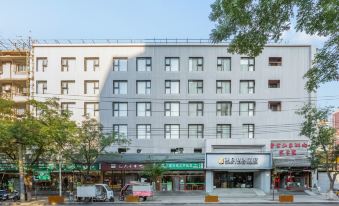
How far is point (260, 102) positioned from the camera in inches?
2410

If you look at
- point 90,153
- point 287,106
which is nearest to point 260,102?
point 287,106

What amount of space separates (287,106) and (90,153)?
2547 centimetres

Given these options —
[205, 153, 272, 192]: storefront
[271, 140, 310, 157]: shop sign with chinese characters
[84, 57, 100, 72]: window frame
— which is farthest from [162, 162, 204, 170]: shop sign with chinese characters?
[84, 57, 100, 72]: window frame

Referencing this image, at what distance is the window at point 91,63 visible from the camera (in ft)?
207

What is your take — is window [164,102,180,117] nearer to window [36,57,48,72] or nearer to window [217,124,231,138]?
window [217,124,231,138]

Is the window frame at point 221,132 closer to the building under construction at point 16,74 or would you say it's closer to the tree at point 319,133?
the tree at point 319,133

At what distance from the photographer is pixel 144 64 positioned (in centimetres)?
6266

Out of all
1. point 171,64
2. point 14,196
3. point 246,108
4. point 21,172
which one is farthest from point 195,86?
point 21,172

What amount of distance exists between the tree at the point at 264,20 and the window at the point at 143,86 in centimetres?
5053

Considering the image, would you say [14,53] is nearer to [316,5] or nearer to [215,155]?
[215,155]

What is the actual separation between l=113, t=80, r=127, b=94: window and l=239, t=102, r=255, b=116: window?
14.8 metres

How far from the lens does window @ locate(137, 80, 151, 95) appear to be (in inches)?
2446

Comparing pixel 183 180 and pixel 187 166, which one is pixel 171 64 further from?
pixel 183 180

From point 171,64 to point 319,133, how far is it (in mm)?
20532
